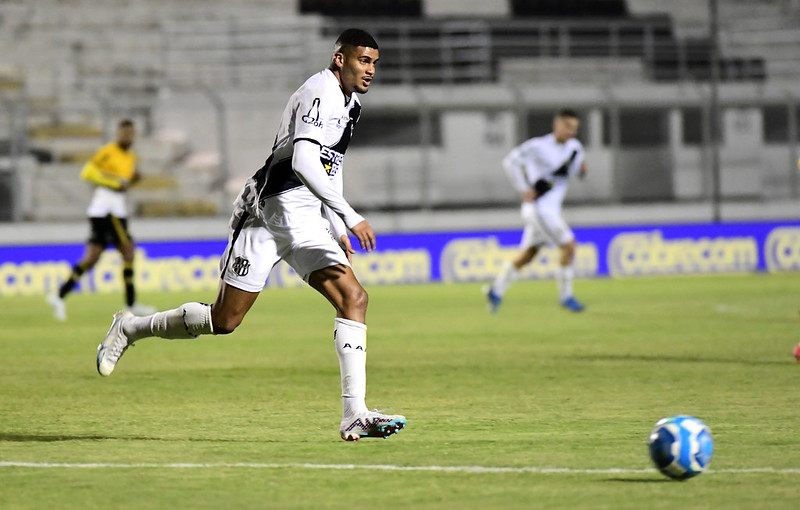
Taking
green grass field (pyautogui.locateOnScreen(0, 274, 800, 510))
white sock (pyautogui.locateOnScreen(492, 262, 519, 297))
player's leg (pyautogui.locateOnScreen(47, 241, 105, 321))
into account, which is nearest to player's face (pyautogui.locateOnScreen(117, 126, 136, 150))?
player's leg (pyautogui.locateOnScreen(47, 241, 105, 321))

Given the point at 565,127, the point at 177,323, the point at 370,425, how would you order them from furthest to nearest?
the point at 565,127, the point at 177,323, the point at 370,425

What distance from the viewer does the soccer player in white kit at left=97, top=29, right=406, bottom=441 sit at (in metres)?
7.01

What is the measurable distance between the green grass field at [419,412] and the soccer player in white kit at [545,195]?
64 centimetres

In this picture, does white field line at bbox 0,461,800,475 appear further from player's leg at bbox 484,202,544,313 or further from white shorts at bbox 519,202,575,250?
white shorts at bbox 519,202,575,250

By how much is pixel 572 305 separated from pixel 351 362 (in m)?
9.89

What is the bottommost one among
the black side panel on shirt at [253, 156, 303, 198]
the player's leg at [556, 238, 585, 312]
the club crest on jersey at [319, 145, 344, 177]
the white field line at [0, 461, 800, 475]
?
the player's leg at [556, 238, 585, 312]

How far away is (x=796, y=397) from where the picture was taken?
348 inches

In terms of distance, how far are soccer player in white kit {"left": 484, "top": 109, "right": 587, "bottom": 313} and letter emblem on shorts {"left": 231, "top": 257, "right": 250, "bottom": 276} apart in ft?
31.0

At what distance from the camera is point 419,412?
842 cm

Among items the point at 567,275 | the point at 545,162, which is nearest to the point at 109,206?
the point at 545,162

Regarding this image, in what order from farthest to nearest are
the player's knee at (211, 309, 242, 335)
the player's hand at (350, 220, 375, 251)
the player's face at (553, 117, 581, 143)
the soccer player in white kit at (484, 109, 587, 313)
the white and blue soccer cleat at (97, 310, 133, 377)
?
the soccer player in white kit at (484, 109, 587, 313) → the player's face at (553, 117, 581, 143) → the white and blue soccer cleat at (97, 310, 133, 377) → the player's knee at (211, 309, 242, 335) → the player's hand at (350, 220, 375, 251)

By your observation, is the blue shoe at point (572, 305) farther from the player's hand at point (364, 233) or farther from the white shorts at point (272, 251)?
the player's hand at point (364, 233)

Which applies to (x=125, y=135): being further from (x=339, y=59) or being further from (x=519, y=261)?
(x=339, y=59)

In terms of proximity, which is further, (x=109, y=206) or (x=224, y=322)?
(x=109, y=206)
